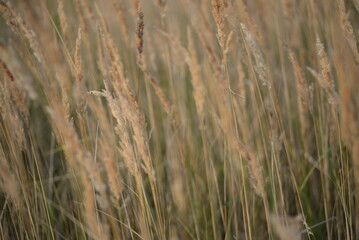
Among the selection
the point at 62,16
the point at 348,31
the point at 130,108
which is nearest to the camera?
the point at 130,108

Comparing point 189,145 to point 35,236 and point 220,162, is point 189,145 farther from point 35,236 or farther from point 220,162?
point 35,236

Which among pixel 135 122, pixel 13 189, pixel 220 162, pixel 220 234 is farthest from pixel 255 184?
pixel 220 162

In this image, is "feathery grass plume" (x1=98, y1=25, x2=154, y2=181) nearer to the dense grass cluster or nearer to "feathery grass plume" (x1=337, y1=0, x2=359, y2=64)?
the dense grass cluster

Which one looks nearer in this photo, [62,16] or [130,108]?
[130,108]

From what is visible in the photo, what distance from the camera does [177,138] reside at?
4.70 feet

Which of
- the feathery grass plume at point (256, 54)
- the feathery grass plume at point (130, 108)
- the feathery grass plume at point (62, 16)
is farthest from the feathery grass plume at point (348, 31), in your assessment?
the feathery grass plume at point (62, 16)

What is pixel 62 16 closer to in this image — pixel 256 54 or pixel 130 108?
pixel 130 108

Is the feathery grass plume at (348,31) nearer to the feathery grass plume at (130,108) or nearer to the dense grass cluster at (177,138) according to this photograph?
the dense grass cluster at (177,138)

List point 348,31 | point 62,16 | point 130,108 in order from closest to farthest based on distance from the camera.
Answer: point 130,108 < point 348,31 < point 62,16

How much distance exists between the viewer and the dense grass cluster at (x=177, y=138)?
964 millimetres

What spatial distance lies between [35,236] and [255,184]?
0.85 meters

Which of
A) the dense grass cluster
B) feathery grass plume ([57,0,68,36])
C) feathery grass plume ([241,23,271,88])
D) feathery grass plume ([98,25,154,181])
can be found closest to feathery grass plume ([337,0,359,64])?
the dense grass cluster

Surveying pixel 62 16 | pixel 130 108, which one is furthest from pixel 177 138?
pixel 62 16

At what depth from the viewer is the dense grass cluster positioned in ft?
3.16
